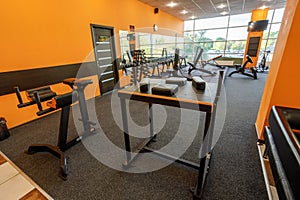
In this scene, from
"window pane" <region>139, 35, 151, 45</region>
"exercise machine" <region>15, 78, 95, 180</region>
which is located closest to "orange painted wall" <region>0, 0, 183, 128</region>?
"exercise machine" <region>15, 78, 95, 180</region>

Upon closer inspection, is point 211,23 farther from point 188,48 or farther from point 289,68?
point 289,68

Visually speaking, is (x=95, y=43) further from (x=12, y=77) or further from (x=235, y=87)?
(x=235, y=87)

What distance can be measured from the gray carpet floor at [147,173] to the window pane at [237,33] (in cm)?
837

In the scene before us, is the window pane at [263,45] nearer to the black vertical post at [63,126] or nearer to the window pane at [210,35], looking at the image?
the window pane at [210,35]

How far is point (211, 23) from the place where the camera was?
996 cm

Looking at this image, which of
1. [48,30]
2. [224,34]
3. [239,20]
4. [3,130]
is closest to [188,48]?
[224,34]

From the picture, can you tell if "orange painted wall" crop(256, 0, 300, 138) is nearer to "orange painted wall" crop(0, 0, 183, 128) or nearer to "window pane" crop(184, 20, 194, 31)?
"orange painted wall" crop(0, 0, 183, 128)

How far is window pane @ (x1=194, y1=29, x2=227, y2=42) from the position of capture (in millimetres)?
9680

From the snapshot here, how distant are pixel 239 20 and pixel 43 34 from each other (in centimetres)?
1047

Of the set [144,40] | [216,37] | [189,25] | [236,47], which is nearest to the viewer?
[144,40]

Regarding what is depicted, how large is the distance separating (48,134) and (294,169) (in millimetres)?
3265

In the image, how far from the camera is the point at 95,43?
4270 mm

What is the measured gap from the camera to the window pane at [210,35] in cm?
968

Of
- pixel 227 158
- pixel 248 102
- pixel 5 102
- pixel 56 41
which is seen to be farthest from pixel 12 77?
pixel 248 102
